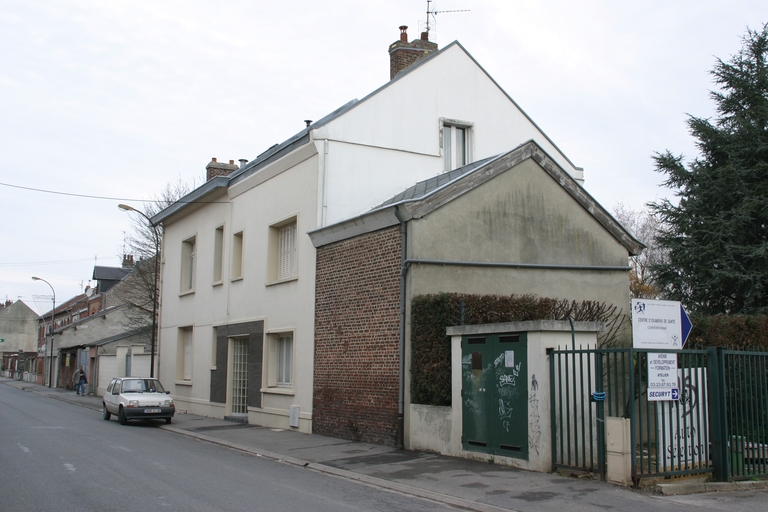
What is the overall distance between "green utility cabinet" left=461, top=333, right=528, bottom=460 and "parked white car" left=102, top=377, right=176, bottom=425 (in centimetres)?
1182

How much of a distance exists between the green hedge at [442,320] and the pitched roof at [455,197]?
1869 mm

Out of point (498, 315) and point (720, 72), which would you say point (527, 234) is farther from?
point (720, 72)

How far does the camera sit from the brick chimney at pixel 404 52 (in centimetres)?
2227

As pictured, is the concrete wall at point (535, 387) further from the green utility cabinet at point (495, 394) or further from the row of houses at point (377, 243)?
the row of houses at point (377, 243)

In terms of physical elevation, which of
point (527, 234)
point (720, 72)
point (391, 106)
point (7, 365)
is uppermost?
point (720, 72)

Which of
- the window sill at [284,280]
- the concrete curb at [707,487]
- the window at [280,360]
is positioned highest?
the window sill at [284,280]

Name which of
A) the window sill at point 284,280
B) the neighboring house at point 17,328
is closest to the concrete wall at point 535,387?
the window sill at point 284,280

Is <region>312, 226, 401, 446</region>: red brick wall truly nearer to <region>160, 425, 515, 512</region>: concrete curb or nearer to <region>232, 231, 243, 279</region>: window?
<region>160, 425, 515, 512</region>: concrete curb

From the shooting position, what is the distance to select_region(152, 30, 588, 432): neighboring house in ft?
58.3

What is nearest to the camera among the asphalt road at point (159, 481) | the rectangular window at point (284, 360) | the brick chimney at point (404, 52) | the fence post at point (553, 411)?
the asphalt road at point (159, 481)

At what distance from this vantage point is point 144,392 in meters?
21.4

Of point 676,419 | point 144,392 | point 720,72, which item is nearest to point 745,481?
point 676,419

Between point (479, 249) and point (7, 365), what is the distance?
80936mm

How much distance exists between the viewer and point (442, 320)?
13180 mm
